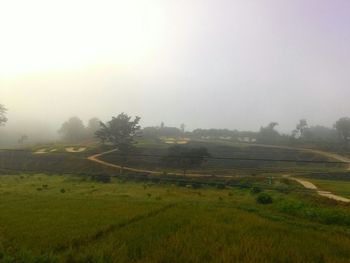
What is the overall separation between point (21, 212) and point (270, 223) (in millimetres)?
13311

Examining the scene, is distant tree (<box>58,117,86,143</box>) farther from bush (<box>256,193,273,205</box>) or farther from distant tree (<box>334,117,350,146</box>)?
bush (<box>256,193,273,205</box>)

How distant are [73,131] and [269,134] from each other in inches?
2713

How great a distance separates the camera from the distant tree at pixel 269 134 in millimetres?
112500

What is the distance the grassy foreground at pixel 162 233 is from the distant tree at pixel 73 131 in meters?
90.5

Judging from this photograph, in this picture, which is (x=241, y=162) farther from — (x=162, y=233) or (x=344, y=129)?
(x=162, y=233)

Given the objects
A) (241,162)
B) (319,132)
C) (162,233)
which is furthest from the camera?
(319,132)

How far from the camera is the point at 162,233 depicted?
14.2 m

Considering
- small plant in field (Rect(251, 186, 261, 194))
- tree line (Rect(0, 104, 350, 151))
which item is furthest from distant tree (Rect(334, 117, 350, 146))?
small plant in field (Rect(251, 186, 261, 194))

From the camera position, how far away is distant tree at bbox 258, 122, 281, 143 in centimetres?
11250

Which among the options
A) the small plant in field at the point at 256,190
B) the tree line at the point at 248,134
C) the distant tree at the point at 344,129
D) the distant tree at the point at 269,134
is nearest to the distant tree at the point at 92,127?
the tree line at the point at 248,134

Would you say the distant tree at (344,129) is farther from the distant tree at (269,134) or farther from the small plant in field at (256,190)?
the small plant in field at (256,190)

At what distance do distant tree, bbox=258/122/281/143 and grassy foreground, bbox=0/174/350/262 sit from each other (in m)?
93.3

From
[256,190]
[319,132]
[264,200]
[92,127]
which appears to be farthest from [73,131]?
[319,132]

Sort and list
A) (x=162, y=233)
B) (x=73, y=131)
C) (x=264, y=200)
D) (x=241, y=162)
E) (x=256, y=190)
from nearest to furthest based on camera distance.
A: (x=162, y=233)
(x=264, y=200)
(x=256, y=190)
(x=241, y=162)
(x=73, y=131)
